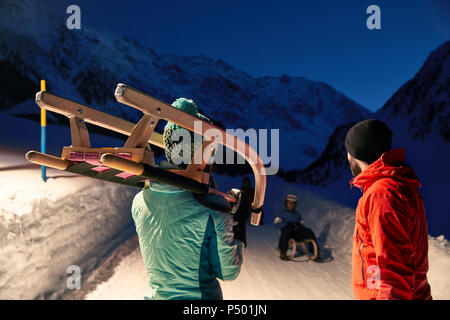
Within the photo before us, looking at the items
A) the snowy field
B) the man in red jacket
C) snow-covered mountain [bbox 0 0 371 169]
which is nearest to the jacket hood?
the man in red jacket

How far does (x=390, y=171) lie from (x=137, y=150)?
1.44 metres

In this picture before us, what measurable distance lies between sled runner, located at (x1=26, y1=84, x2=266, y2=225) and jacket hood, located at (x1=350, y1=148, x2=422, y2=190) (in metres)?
0.80

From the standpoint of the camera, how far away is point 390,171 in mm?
1615

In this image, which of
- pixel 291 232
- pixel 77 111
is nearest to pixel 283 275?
pixel 291 232

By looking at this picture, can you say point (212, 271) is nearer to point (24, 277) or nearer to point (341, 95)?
point (24, 277)

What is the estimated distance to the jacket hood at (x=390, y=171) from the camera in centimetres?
162

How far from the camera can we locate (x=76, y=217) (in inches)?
204

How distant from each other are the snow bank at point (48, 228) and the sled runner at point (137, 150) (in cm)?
333

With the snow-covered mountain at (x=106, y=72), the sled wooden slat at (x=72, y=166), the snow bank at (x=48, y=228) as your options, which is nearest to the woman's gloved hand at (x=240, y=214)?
the sled wooden slat at (x=72, y=166)

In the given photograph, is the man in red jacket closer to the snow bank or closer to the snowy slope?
the snowy slope

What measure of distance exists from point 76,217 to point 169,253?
457 centimetres

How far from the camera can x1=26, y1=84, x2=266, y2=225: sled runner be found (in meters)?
1.13
